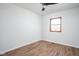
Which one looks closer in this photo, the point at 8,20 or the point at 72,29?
the point at 8,20

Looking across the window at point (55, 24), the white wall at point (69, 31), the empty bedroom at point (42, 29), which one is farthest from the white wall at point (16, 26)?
the white wall at point (69, 31)

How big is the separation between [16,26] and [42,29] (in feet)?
Result: 3.27

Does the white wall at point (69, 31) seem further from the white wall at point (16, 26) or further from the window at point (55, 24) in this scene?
the white wall at point (16, 26)

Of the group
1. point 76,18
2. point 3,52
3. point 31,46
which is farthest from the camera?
point 31,46

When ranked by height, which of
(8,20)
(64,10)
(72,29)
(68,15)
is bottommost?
(72,29)

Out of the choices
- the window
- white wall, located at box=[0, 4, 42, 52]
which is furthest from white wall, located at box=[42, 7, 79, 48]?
white wall, located at box=[0, 4, 42, 52]

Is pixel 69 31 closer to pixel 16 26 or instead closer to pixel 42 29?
pixel 42 29

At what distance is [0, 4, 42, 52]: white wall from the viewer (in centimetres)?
207

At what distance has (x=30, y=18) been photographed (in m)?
2.83

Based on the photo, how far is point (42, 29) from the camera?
219 cm

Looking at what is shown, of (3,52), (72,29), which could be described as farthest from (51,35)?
(3,52)

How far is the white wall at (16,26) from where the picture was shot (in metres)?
2.07

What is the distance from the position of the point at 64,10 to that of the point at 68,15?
0.83 ft

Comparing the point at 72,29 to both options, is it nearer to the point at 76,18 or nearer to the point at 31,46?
the point at 76,18
